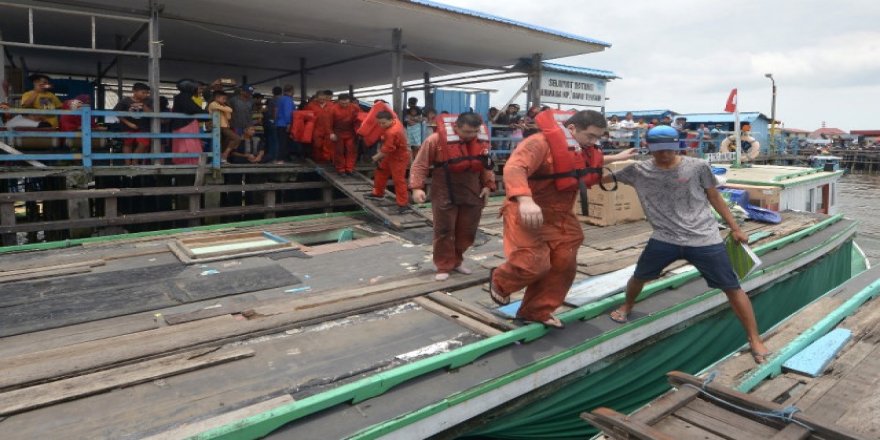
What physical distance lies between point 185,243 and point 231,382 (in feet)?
13.2

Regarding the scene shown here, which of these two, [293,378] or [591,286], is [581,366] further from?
[293,378]

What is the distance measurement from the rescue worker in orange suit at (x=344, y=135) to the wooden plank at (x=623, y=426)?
7608 millimetres

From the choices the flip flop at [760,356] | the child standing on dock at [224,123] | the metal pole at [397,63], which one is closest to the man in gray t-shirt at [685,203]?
the flip flop at [760,356]

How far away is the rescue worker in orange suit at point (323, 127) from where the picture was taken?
32.7ft

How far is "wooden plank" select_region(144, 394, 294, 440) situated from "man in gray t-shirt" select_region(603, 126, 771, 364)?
9.75 ft

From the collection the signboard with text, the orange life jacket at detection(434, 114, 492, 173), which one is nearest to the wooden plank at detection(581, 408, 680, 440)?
the orange life jacket at detection(434, 114, 492, 173)

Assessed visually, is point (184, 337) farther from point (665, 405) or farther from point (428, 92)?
point (428, 92)

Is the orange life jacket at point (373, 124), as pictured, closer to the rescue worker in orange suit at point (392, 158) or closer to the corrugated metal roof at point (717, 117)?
the rescue worker in orange suit at point (392, 158)

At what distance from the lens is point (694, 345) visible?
214 inches

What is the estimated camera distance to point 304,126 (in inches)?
405

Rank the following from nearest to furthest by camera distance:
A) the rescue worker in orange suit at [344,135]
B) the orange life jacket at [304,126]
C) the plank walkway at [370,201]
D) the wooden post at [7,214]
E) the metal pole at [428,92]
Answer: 1. the wooden post at [7,214]
2. the plank walkway at [370,201]
3. the rescue worker in orange suit at [344,135]
4. the orange life jacket at [304,126]
5. the metal pole at [428,92]

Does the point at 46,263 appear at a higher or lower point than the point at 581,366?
higher

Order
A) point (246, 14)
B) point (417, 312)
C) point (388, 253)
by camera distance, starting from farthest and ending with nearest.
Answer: point (246, 14)
point (388, 253)
point (417, 312)

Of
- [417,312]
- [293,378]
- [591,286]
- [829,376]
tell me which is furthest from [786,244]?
[293,378]
